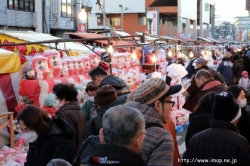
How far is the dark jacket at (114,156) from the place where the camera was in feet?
6.94

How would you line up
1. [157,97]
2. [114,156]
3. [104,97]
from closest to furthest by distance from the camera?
[114,156] → [157,97] → [104,97]

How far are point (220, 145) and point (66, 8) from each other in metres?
30.8

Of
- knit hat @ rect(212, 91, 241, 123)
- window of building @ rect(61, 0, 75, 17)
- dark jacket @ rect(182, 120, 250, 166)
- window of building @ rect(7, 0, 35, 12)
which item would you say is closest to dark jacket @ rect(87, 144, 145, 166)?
dark jacket @ rect(182, 120, 250, 166)

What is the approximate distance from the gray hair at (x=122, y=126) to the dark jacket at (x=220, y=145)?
0.95 meters

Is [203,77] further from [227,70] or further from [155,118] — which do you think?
[227,70]

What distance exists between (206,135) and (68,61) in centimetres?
727

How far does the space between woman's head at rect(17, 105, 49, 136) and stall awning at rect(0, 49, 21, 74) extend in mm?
5495

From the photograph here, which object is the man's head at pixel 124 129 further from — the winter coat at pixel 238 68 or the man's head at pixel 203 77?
the winter coat at pixel 238 68

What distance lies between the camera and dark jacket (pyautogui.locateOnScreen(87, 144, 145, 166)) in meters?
2.11

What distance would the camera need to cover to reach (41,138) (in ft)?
12.0

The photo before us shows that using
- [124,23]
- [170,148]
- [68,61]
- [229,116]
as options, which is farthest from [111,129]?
[124,23]

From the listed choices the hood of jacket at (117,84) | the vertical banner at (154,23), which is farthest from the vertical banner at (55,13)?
the hood of jacket at (117,84)

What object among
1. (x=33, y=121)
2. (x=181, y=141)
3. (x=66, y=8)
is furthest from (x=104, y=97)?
(x=66, y=8)

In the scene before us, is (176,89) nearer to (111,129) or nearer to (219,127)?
(219,127)
